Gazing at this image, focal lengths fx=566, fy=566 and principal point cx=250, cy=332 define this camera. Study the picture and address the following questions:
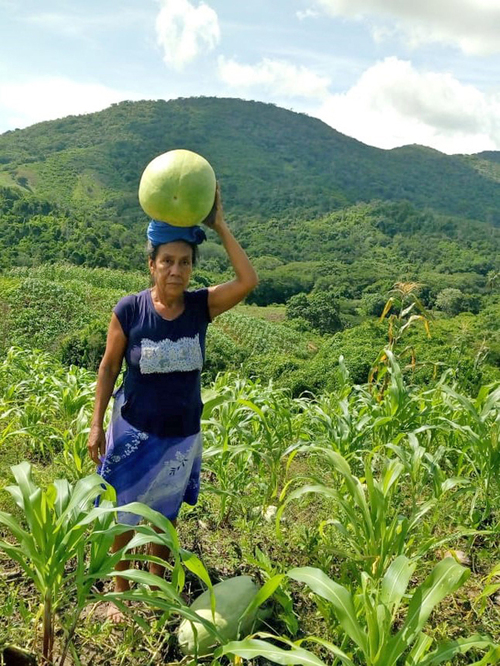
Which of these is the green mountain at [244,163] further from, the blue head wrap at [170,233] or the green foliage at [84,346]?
the blue head wrap at [170,233]

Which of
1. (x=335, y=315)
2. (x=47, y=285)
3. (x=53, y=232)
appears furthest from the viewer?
(x=53, y=232)

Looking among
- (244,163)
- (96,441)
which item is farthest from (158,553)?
(244,163)

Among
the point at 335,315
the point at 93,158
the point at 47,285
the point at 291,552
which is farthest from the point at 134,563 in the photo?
the point at 93,158

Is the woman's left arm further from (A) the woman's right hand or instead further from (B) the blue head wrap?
(A) the woman's right hand

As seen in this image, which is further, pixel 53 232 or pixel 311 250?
pixel 311 250

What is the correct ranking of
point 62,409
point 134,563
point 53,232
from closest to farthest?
1. point 134,563
2. point 62,409
3. point 53,232

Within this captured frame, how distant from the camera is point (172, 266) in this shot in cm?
195

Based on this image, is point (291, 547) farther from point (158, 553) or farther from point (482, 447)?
point (482, 447)

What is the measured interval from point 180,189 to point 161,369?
0.61m

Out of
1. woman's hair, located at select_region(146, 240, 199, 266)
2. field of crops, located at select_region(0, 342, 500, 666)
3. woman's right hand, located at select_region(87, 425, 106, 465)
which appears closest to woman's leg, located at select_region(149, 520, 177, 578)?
field of crops, located at select_region(0, 342, 500, 666)

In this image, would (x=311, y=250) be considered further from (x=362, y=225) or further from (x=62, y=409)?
(x=62, y=409)

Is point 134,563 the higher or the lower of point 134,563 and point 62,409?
the lower

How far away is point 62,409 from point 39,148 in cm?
11084

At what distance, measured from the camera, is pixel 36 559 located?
1520 millimetres
